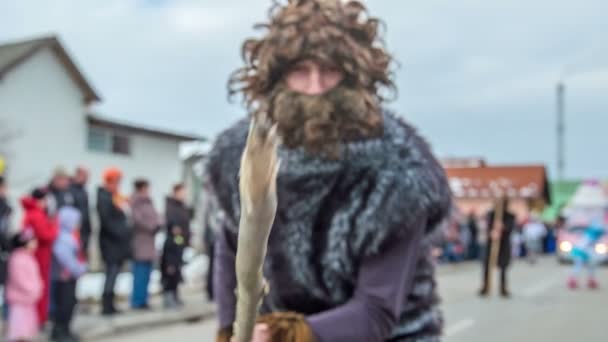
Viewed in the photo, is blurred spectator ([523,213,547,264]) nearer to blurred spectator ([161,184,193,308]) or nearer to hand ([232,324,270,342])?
blurred spectator ([161,184,193,308])

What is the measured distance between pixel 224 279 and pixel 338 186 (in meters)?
0.36

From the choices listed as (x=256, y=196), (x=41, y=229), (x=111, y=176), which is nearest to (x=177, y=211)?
(x=111, y=176)

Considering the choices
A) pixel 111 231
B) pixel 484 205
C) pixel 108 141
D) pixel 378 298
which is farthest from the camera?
pixel 484 205

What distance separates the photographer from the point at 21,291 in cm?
676

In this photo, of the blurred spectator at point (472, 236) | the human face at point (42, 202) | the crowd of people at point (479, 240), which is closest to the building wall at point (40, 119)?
the crowd of people at point (479, 240)

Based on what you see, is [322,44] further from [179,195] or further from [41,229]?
[179,195]

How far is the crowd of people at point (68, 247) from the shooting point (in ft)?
22.3

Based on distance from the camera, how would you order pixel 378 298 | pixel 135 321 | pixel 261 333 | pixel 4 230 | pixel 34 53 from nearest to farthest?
pixel 261 333, pixel 378 298, pixel 4 230, pixel 135 321, pixel 34 53

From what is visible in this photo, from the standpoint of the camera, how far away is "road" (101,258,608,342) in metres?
8.52

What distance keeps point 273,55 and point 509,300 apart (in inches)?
447

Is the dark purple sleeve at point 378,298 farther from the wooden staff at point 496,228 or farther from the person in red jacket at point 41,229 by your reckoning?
the wooden staff at point 496,228

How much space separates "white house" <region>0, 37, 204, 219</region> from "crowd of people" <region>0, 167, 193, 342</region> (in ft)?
38.9

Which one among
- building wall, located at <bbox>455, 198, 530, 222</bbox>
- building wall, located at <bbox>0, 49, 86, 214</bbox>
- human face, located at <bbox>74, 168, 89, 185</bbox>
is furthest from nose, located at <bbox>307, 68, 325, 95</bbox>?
building wall, located at <bbox>455, 198, 530, 222</bbox>

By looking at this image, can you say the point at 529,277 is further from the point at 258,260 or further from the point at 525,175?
the point at 525,175
